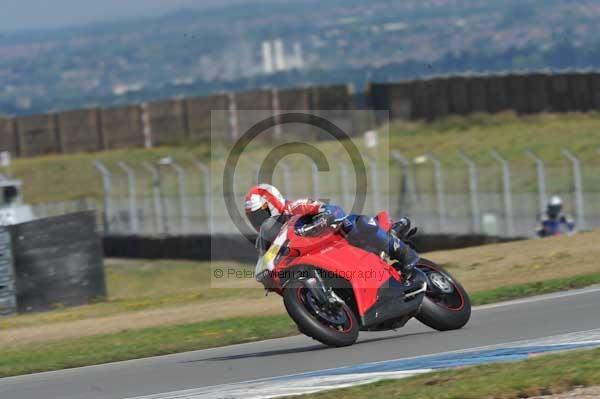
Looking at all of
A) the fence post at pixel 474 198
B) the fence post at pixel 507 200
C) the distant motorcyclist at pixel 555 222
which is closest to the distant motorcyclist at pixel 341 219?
the distant motorcyclist at pixel 555 222

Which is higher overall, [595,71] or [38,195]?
[595,71]

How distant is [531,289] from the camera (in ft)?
39.7

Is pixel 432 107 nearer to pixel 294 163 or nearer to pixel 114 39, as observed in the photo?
pixel 294 163

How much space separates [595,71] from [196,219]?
13.5m

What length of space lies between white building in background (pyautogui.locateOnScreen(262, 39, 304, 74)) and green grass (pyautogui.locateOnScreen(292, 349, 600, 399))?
48.3 metres

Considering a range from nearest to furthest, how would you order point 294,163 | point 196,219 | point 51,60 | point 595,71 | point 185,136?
point 196,219 → point 294,163 → point 595,71 → point 51,60 → point 185,136

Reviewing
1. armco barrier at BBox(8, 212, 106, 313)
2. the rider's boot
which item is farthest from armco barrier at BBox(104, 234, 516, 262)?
the rider's boot

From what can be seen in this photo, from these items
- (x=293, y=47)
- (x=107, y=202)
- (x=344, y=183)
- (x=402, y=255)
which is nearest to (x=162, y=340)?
(x=402, y=255)

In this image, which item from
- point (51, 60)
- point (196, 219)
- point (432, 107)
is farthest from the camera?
point (51, 60)

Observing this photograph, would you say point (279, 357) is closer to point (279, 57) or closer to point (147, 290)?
point (147, 290)

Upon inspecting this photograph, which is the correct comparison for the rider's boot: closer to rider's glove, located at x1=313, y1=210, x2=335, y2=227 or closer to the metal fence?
rider's glove, located at x1=313, y1=210, x2=335, y2=227

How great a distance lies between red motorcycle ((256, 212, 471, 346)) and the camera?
866 centimetres

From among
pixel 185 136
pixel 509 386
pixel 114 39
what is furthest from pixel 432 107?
pixel 509 386

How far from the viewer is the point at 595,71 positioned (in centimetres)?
3472
